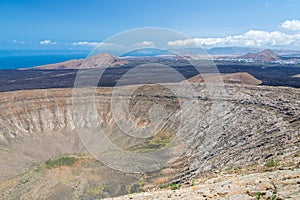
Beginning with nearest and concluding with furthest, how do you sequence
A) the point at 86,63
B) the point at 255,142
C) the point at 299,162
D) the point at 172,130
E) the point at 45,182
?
the point at 299,162 → the point at 255,142 → the point at 45,182 → the point at 172,130 → the point at 86,63

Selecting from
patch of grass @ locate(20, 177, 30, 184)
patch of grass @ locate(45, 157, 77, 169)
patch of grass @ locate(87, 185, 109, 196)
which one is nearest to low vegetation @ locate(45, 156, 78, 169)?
patch of grass @ locate(45, 157, 77, 169)

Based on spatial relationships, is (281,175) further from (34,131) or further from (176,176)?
(34,131)

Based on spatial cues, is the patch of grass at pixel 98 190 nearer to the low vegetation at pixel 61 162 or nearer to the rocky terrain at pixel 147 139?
the rocky terrain at pixel 147 139

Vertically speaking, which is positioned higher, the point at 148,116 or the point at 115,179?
the point at 148,116

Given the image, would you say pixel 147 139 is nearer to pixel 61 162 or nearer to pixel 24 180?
pixel 61 162

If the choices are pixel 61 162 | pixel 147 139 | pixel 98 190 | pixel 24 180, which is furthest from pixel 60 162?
pixel 147 139

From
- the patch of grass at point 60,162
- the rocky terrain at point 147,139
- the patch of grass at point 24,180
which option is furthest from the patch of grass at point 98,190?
the patch of grass at point 24,180

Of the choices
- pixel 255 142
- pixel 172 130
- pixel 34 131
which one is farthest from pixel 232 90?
pixel 34 131
